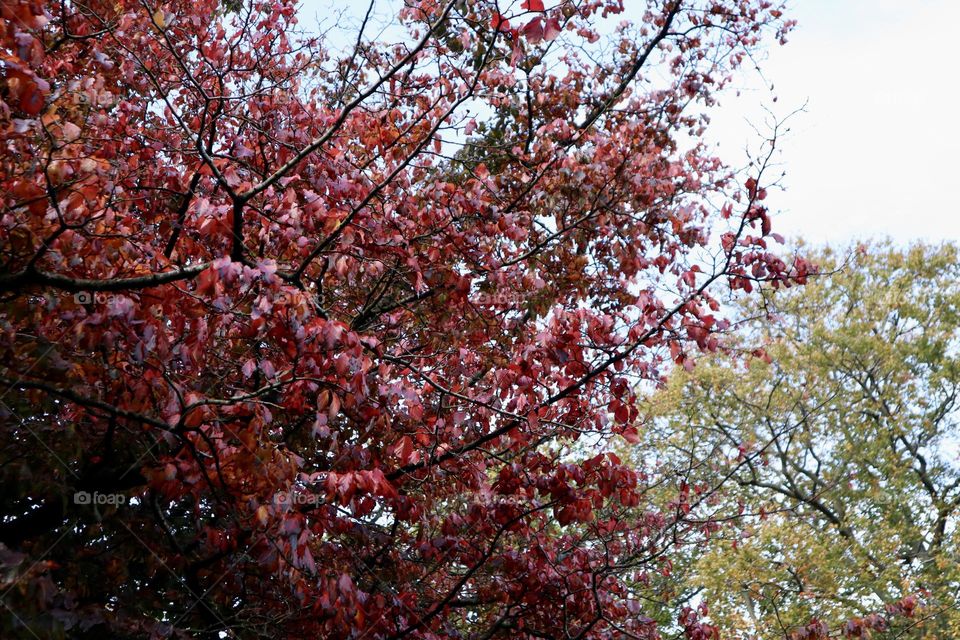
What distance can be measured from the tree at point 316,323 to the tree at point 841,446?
11.7 metres

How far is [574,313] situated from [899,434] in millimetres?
18788

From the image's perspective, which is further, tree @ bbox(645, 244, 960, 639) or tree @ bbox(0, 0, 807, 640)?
tree @ bbox(645, 244, 960, 639)

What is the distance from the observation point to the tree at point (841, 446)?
19.1 meters

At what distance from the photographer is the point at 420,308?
26.1 feet

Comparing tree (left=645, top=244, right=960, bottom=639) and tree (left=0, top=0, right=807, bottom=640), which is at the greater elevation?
A: tree (left=645, top=244, right=960, bottom=639)

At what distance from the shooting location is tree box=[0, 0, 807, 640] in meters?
4.70

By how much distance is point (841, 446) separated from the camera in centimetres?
2262

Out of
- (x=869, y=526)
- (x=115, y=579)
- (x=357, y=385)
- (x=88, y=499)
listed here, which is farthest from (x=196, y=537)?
(x=869, y=526)

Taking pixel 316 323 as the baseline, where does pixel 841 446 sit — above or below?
above

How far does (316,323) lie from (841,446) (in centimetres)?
2147

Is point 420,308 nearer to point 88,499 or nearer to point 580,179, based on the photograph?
point 580,179

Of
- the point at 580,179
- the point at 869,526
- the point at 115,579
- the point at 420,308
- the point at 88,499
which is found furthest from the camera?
the point at 869,526

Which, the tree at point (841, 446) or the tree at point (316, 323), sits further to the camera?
the tree at point (841, 446)

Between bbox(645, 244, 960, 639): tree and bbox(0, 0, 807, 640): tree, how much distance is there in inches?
460
